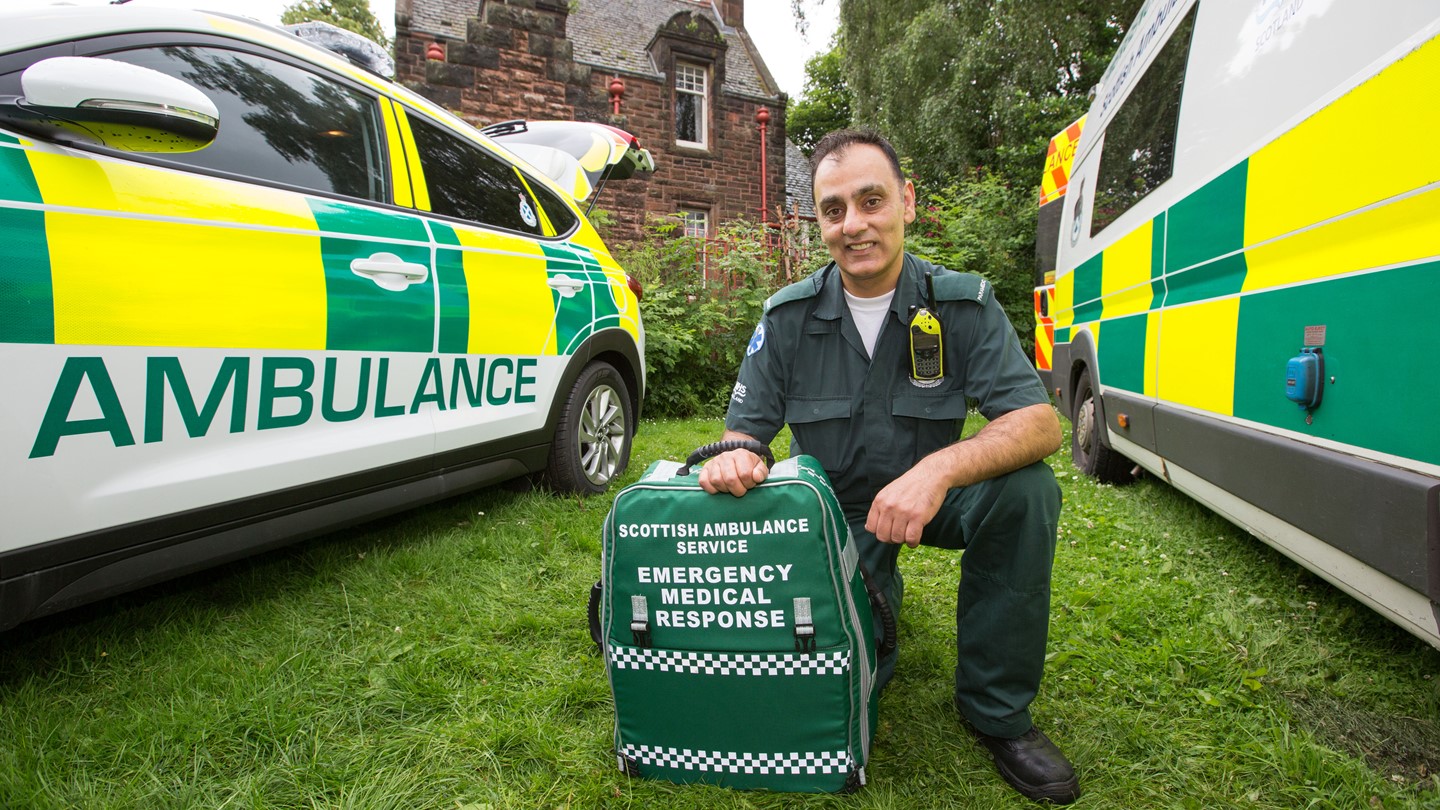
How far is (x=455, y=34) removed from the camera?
12609 mm

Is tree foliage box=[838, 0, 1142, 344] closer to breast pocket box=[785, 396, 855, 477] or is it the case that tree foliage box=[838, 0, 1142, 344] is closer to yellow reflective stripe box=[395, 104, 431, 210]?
yellow reflective stripe box=[395, 104, 431, 210]

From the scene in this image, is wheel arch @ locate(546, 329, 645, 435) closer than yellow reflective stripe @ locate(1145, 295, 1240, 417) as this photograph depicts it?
No

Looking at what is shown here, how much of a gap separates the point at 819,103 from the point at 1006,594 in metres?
33.8

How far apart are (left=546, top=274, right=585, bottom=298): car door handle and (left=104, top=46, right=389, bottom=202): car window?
32.5 inches

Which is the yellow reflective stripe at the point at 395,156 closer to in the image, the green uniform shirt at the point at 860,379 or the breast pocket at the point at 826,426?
the green uniform shirt at the point at 860,379

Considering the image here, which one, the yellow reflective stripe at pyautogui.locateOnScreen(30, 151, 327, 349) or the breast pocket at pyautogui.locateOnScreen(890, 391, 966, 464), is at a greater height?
the yellow reflective stripe at pyautogui.locateOnScreen(30, 151, 327, 349)

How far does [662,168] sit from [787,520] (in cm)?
1336

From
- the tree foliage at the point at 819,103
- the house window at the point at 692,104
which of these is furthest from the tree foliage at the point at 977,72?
the tree foliage at the point at 819,103

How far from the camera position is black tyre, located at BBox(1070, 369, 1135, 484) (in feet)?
12.4

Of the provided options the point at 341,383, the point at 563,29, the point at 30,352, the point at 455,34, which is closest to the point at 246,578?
the point at 341,383

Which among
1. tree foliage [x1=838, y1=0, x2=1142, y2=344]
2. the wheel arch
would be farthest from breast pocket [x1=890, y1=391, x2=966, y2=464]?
tree foliage [x1=838, y1=0, x2=1142, y2=344]

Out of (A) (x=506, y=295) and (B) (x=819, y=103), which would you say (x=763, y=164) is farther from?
(B) (x=819, y=103)

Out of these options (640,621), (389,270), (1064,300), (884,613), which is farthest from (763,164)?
(640,621)

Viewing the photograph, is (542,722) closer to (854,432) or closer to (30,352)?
(854,432)
